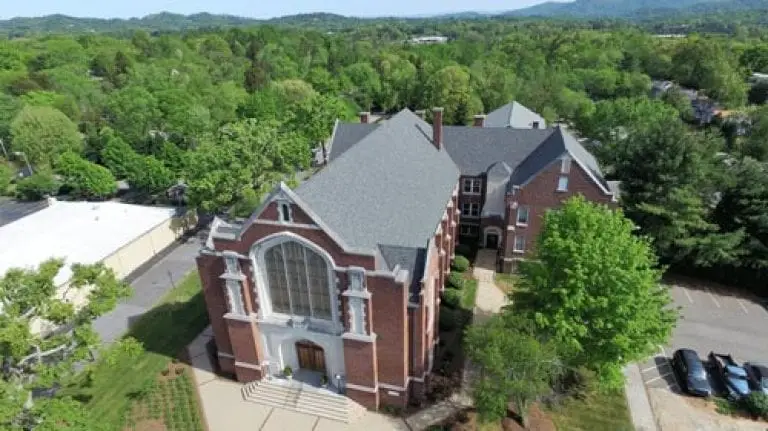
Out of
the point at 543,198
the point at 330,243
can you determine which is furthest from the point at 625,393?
the point at 330,243

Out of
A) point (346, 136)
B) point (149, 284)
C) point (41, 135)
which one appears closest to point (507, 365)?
point (149, 284)

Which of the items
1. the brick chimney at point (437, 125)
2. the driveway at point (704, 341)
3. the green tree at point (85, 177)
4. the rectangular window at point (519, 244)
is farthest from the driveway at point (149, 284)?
the driveway at point (704, 341)

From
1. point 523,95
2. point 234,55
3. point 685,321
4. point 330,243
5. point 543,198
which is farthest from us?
point 234,55

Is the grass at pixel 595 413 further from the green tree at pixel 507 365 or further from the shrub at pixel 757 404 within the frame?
the shrub at pixel 757 404

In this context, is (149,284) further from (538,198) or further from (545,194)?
(545,194)

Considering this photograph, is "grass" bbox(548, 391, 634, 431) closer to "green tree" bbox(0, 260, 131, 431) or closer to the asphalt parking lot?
the asphalt parking lot

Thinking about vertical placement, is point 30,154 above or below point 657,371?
above

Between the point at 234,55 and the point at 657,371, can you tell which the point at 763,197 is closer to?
the point at 657,371
